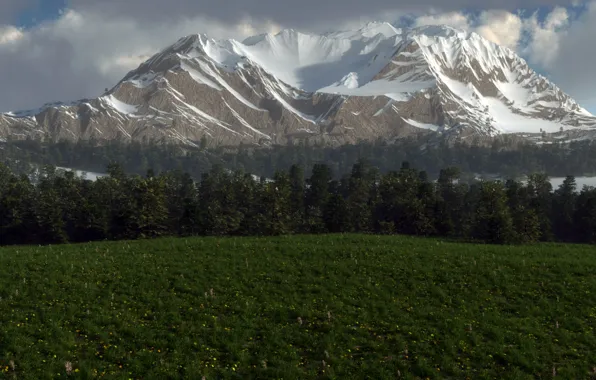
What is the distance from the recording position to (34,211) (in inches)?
3590

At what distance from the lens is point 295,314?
2591 centimetres

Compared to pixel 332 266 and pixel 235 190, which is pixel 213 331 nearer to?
pixel 332 266

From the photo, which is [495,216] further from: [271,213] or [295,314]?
[295,314]

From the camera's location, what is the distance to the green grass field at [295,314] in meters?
21.1

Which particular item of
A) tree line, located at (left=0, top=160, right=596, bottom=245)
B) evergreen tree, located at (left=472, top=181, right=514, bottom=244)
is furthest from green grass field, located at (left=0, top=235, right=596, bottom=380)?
tree line, located at (left=0, top=160, right=596, bottom=245)

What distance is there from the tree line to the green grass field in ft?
96.8

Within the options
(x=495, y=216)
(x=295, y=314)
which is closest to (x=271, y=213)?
(x=495, y=216)

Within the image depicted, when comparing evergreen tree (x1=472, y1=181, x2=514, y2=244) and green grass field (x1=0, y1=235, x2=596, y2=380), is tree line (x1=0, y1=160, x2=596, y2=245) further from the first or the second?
green grass field (x1=0, y1=235, x2=596, y2=380)

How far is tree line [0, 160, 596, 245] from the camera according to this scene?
7931 centimetres

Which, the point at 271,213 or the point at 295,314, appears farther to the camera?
the point at 271,213

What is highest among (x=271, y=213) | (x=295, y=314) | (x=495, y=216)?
(x=495, y=216)

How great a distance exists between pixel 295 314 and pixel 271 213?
6700 centimetres

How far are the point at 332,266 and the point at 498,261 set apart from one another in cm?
1210

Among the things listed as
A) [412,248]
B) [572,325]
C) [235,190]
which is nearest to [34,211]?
[235,190]
